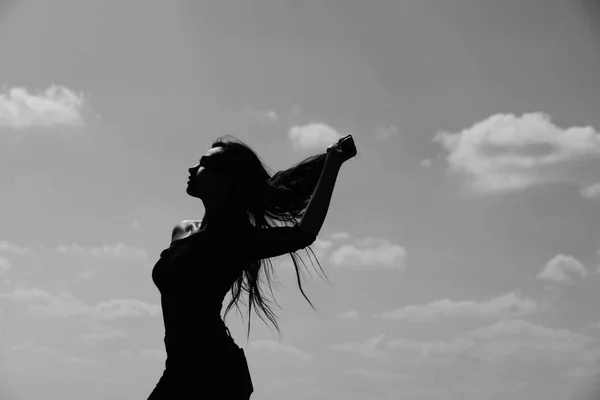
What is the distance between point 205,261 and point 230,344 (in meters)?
0.55

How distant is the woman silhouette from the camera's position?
4984mm

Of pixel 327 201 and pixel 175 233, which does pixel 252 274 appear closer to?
pixel 175 233

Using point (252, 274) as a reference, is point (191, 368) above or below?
below

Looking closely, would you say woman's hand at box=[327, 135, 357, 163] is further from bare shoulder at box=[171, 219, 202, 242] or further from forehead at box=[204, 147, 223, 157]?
bare shoulder at box=[171, 219, 202, 242]

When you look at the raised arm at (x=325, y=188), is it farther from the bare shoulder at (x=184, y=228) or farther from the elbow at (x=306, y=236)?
the bare shoulder at (x=184, y=228)

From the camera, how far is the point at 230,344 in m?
5.16

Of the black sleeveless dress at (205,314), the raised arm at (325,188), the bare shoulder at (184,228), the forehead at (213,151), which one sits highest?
the forehead at (213,151)

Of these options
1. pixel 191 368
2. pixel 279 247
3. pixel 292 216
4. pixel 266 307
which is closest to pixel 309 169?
pixel 292 216

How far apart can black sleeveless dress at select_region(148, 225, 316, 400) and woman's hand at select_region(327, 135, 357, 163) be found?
550 mm

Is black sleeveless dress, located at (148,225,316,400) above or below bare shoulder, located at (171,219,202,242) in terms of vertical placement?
below

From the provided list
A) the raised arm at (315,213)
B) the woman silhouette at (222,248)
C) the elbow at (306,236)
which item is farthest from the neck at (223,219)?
the elbow at (306,236)

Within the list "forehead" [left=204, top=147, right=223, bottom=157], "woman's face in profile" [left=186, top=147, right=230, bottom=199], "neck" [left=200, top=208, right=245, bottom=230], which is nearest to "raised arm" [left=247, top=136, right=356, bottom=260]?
"neck" [left=200, top=208, right=245, bottom=230]

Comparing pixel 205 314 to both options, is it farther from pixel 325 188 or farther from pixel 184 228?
pixel 325 188

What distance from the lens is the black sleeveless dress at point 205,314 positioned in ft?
16.6
